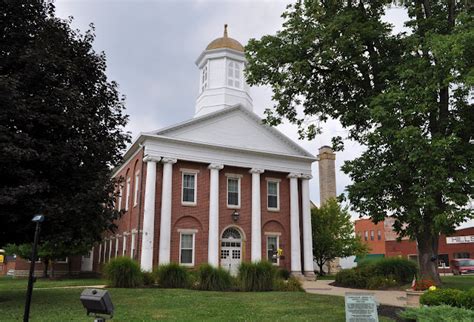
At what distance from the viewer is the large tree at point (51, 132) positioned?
11789 mm

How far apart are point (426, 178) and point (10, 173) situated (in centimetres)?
1189

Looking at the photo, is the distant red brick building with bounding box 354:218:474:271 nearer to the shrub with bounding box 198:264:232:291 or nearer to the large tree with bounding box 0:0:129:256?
the shrub with bounding box 198:264:232:291

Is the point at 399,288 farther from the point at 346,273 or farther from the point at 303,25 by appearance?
the point at 303,25

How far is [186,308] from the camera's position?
12.1m

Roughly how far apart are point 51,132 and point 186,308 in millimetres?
6811

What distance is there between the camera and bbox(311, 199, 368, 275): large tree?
3503 cm

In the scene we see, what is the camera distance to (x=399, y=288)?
72.4 feet

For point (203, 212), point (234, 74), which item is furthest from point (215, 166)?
point (234, 74)

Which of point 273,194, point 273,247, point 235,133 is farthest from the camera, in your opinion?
point 273,194

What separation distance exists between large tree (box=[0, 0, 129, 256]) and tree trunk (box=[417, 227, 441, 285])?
10581 mm

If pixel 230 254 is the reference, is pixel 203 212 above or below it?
above

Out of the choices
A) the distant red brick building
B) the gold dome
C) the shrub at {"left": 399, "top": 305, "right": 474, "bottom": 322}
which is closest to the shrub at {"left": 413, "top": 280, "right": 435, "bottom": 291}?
the shrub at {"left": 399, "top": 305, "right": 474, "bottom": 322}

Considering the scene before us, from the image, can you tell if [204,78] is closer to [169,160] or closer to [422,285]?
[169,160]

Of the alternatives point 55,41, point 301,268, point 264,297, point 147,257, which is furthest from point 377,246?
point 55,41
